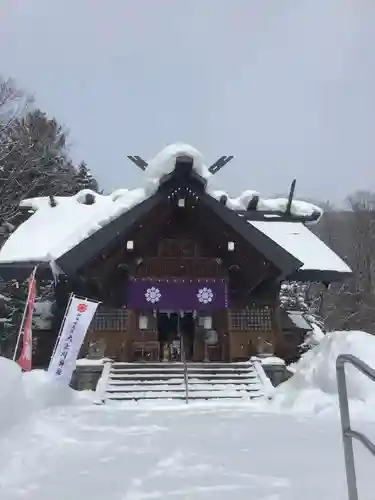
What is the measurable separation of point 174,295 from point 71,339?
434 cm

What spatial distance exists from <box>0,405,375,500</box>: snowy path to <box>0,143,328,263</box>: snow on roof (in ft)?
23.1

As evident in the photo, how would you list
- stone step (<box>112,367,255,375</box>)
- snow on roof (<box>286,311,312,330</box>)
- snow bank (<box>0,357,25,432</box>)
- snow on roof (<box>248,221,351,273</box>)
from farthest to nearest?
snow on roof (<box>286,311,312,330</box>)
snow on roof (<box>248,221,351,273</box>)
stone step (<box>112,367,255,375</box>)
snow bank (<box>0,357,25,432</box>)

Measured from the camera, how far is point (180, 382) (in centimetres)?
1220

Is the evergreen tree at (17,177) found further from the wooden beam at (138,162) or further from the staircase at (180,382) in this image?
the staircase at (180,382)

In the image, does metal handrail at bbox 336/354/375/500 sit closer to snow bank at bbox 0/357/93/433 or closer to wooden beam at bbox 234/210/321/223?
snow bank at bbox 0/357/93/433

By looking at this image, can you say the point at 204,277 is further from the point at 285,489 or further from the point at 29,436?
the point at 285,489

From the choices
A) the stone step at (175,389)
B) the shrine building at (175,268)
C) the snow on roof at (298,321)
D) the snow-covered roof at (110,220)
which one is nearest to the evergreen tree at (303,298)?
the snow on roof at (298,321)

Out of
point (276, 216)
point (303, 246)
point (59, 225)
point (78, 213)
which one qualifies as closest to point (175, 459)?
point (303, 246)

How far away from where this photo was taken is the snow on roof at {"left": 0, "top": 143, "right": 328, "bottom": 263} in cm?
1427

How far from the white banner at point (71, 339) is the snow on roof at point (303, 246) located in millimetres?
6599

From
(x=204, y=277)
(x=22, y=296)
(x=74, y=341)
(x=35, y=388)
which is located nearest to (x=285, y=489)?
(x=35, y=388)

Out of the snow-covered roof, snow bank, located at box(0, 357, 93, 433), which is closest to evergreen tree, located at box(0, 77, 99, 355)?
the snow-covered roof

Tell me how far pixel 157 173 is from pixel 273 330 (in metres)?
5.54

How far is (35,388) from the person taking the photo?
28.5ft
